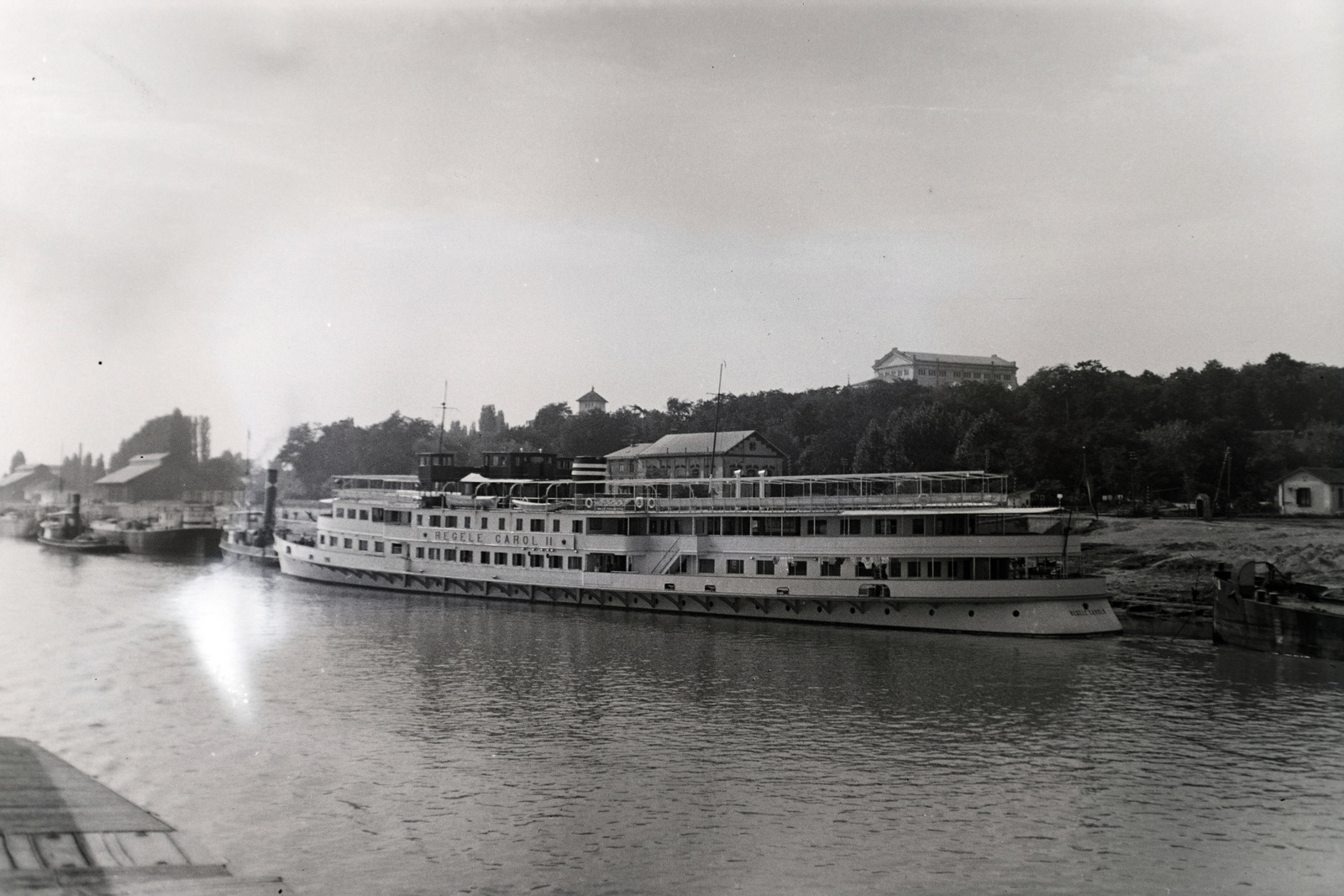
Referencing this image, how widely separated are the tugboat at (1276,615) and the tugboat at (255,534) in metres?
57.2

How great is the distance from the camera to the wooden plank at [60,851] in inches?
590

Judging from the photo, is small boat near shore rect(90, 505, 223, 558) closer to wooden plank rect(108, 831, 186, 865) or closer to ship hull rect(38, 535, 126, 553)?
ship hull rect(38, 535, 126, 553)

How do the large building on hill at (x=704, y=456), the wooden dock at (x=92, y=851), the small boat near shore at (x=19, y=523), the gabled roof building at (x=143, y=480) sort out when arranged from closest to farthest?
the wooden dock at (x=92, y=851), the large building on hill at (x=704, y=456), the gabled roof building at (x=143, y=480), the small boat near shore at (x=19, y=523)

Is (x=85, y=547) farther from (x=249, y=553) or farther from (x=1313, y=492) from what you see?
(x=1313, y=492)

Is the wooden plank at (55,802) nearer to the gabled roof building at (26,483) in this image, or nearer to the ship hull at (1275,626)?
the ship hull at (1275,626)

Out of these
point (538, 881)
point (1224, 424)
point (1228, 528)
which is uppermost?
point (1224, 424)

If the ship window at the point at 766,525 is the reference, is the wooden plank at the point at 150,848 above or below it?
below

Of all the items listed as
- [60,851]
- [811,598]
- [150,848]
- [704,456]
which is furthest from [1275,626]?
[60,851]

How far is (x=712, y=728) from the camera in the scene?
2597 cm

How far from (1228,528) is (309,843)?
186ft

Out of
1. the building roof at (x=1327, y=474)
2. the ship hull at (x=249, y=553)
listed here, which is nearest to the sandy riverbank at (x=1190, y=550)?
the building roof at (x=1327, y=474)

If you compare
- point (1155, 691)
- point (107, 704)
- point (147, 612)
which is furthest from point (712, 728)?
point (147, 612)

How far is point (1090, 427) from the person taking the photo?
243 feet

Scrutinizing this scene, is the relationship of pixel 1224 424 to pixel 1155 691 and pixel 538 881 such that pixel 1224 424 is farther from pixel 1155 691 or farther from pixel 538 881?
pixel 538 881
